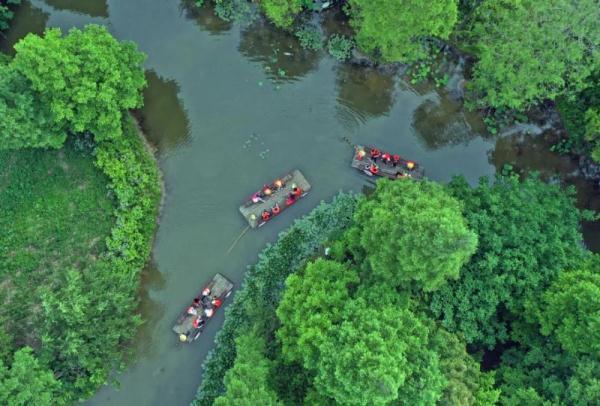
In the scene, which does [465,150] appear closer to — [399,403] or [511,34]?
[511,34]

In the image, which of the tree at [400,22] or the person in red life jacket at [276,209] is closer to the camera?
the tree at [400,22]

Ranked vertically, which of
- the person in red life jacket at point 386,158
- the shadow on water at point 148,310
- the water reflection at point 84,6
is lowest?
the shadow on water at point 148,310

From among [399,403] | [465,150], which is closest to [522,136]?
[465,150]

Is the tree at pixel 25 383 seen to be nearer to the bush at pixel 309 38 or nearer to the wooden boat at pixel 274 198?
the wooden boat at pixel 274 198

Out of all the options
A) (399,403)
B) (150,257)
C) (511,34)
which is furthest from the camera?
(150,257)

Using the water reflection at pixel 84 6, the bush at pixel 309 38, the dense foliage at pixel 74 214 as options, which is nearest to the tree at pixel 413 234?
the bush at pixel 309 38

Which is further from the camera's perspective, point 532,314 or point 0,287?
point 0,287

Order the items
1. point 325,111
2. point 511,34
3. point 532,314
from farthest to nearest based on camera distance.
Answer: point 325,111 → point 511,34 → point 532,314
